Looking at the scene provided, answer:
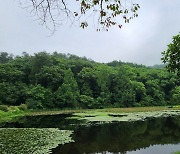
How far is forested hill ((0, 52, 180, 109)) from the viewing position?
60656 mm

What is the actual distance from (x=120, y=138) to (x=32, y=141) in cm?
651

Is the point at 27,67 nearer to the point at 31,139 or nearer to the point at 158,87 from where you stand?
the point at 158,87

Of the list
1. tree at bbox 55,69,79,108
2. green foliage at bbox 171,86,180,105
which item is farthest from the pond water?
green foliage at bbox 171,86,180,105

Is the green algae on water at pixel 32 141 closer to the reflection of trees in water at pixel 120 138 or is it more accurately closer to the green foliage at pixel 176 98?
the reflection of trees in water at pixel 120 138

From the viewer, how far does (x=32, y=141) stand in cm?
2198

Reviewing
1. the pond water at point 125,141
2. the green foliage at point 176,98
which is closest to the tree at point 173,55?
the pond water at point 125,141

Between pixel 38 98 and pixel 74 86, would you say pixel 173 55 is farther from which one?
pixel 74 86

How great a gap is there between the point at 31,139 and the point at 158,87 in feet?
184

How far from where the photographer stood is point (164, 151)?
1872 centimetres

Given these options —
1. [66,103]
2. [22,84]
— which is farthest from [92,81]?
[22,84]

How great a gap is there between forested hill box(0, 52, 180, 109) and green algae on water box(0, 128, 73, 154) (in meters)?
31.8

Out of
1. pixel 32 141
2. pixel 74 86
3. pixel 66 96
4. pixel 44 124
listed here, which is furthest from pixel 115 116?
pixel 74 86

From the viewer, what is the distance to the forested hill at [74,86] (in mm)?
60656

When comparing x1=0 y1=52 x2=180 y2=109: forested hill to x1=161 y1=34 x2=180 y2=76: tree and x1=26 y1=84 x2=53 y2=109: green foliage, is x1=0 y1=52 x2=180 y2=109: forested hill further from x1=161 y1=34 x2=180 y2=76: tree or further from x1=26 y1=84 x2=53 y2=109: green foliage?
x1=161 y1=34 x2=180 y2=76: tree
